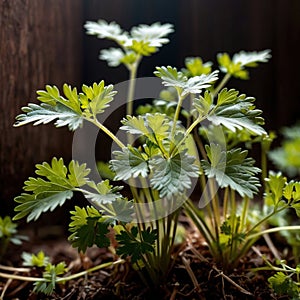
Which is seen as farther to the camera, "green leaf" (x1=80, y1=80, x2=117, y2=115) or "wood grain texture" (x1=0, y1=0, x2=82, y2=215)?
"wood grain texture" (x1=0, y1=0, x2=82, y2=215)

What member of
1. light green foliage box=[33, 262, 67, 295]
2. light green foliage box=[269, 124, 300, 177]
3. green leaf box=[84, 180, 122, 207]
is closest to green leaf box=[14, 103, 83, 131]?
green leaf box=[84, 180, 122, 207]

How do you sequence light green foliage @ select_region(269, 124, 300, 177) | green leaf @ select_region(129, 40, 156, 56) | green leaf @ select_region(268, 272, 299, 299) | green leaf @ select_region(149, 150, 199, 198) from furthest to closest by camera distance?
light green foliage @ select_region(269, 124, 300, 177), green leaf @ select_region(129, 40, 156, 56), green leaf @ select_region(268, 272, 299, 299), green leaf @ select_region(149, 150, 199, 198)

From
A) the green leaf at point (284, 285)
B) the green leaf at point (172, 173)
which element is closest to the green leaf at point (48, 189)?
the green leaf at point (172, 173)

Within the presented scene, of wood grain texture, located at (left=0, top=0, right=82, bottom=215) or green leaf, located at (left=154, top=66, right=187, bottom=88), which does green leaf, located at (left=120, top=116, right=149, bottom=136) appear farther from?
wood grain texture, located at (left=0, top=0, right=82, bottom=215)

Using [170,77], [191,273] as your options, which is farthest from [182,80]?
[191,273]

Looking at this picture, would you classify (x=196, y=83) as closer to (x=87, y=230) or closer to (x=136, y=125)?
(x=136, y=125)

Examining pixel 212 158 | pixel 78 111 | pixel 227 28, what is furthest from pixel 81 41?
pixel 212 158
